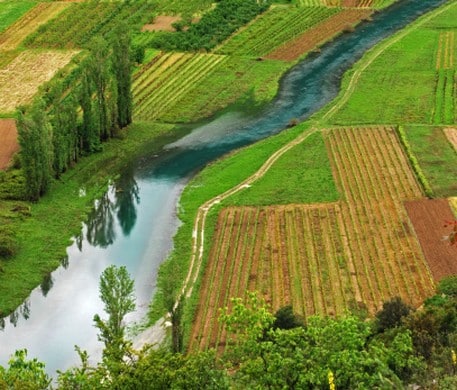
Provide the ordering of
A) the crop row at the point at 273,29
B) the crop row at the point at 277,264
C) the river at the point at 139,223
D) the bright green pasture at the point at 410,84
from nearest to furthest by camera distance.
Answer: the crop row at the point at 277,264, the river at the point at 139,223, the bright green pasture at the point at 410,84, the crop row at the point at 273,29

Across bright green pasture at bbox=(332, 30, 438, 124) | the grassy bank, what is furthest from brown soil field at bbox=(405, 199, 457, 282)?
the grassy bank

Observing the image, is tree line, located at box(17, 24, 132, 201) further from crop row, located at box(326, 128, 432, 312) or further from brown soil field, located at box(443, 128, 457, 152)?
A: brown soil field, located at box(443, 128, 457, 152)

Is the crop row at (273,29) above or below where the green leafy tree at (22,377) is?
below

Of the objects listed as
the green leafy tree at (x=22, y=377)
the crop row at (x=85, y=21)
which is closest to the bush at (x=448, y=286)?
the green leafy tree at (x=22, y=377)

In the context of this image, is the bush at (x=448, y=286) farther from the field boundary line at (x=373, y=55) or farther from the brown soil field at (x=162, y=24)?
the brown soil field at (x=162, y=24)

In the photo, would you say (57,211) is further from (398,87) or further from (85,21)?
(85,21)

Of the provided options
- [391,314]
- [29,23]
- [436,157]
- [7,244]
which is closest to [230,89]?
[436,157]
